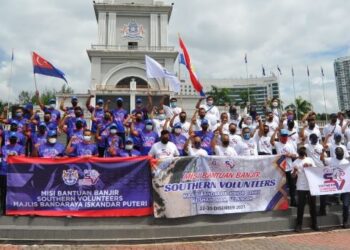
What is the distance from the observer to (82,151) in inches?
344

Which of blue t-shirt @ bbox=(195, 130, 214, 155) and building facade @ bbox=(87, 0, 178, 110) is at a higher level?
building facade @ bbox=(87, 0, 178, 110)

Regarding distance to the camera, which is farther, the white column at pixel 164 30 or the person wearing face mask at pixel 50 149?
the white column at pixel 164 30

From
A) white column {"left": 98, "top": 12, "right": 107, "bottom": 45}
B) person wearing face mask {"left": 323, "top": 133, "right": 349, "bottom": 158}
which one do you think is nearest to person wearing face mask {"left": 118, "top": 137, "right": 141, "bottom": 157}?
person wearing face mask {"left": 323, "top": 133, "right": 349, "bottom": 158}

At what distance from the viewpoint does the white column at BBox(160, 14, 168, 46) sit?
47312 mm

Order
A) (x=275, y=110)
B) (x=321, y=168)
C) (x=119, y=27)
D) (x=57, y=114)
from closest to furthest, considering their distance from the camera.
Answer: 1. (x=321, y=168)
2. (x=57, y=114)
3. (x=275, y=110)
4. (x=119, y=27)

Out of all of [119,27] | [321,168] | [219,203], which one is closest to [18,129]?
[219,203]

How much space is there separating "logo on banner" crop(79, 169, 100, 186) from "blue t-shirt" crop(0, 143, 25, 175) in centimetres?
189

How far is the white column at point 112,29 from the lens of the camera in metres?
46.5

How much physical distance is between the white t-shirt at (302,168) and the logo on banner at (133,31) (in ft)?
137

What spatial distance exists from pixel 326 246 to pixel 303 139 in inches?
151

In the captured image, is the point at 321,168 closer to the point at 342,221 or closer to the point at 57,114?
the point at 342,221

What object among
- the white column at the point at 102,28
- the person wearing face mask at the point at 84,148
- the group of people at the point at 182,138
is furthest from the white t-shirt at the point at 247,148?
the white column at the point at 102,28

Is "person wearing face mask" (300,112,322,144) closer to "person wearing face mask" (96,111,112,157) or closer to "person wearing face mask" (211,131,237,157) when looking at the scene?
"person wearing face mask" (211,131,237,157)

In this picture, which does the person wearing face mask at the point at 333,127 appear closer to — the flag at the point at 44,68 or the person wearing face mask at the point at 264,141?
the person wearing face mask at the point at 264,141
